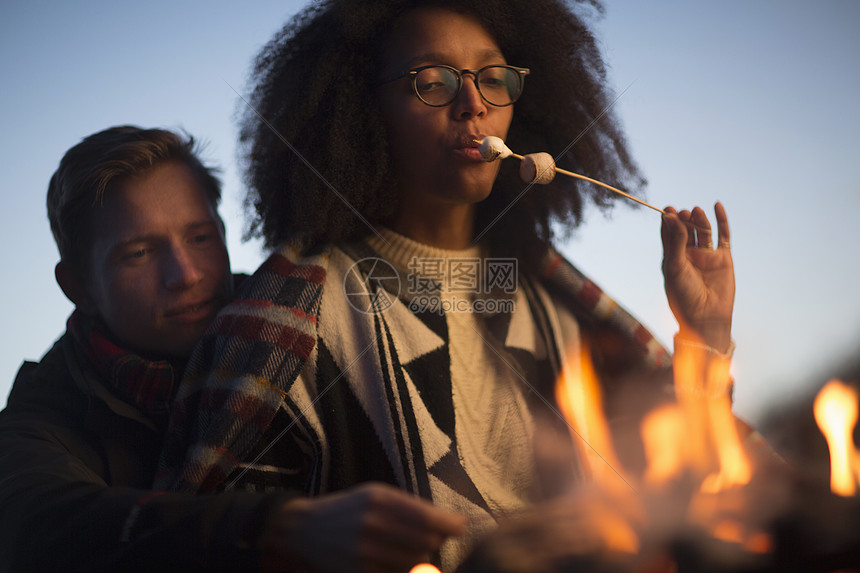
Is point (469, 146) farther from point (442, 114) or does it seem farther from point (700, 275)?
point (700, 275)

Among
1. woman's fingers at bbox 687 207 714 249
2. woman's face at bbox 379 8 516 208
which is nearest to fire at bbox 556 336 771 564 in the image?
woman's fingers at bbox 687 207 714 249

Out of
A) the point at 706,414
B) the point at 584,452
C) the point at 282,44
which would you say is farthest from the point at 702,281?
the point at 282,44

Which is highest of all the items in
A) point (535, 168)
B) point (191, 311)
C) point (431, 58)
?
point (431, 58)

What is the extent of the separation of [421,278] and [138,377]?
75 cm

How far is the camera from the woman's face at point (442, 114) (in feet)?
5.45

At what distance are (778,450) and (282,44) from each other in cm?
191

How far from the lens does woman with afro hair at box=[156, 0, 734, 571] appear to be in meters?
1.52

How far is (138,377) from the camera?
5.15 ft

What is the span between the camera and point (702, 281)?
5.82 feet

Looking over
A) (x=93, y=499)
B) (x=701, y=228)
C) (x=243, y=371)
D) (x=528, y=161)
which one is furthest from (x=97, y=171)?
(x=701, y=228)

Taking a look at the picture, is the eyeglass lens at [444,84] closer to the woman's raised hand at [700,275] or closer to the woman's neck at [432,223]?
the woman's neck at [432,223]

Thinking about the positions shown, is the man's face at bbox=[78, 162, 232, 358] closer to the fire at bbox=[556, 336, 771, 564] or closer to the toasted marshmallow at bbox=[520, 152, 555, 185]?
the toasted marshmallow at bbox=[520, 152, 555, 185]

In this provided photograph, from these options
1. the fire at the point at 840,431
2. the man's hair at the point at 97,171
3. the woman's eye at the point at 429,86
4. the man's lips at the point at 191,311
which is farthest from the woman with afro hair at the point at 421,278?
the fire at the point at 840,431

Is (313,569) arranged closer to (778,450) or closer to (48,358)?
(48,358)
